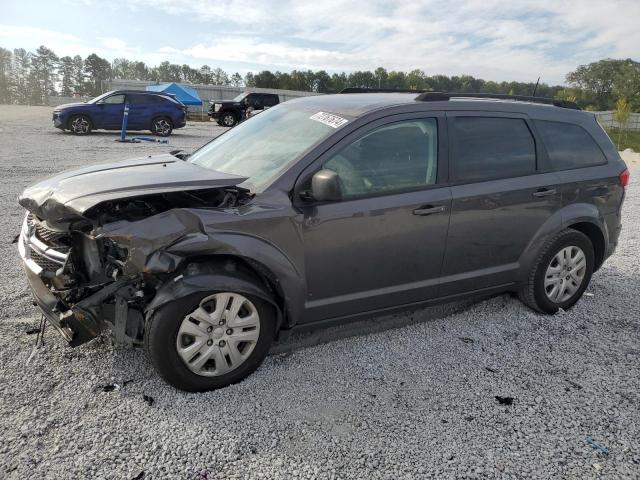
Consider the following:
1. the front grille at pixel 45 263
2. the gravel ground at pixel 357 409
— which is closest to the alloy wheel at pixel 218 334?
the gravel ground at pixel 357 409

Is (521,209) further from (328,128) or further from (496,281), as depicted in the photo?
(328,128)

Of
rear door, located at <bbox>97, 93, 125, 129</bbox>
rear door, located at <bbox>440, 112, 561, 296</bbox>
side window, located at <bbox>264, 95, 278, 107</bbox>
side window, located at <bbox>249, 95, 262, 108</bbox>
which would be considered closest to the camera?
rear door, located at <bbox>440, 112, 561, 296</bbox>

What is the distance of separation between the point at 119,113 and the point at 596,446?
741 inches

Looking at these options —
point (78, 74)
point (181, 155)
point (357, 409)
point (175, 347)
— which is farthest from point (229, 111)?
point (78, 74)

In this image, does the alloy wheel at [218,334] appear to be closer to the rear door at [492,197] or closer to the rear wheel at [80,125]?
the rear door at [492,197]

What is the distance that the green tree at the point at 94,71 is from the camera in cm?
9500

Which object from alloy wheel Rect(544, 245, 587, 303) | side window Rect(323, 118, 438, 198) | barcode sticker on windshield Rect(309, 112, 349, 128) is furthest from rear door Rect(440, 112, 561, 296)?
barcode sticker on windshield Rect(309, 112, 349, 128)

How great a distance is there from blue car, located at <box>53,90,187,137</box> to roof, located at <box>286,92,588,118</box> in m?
16.1

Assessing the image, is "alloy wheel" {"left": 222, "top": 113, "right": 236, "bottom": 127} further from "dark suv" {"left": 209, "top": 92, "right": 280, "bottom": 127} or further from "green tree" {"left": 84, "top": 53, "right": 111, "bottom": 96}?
"green tree" {"left": 84, "top": 53, "right": 111, "bottom": 96}

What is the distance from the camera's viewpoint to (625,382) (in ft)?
10.7

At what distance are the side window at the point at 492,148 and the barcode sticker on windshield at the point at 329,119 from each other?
35.4 inches

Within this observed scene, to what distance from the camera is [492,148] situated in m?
3.79

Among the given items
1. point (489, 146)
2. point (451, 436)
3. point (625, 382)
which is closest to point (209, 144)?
point (489, 146)

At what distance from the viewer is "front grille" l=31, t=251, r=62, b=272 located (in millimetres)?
3080
